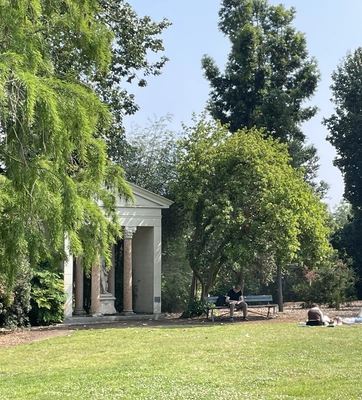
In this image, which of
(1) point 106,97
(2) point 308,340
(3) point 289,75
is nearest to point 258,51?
(3) point 289,75

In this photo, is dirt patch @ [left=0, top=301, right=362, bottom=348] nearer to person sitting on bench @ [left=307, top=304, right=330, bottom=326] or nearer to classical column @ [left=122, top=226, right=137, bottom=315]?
person sitting on bench @ [left=307, top=304, right=330, bottom=326]

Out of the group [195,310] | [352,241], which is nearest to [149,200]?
[195,310]

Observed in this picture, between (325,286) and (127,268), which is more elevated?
(127,268)

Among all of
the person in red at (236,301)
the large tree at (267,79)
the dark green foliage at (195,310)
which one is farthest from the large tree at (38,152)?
the large tree at (267,79)

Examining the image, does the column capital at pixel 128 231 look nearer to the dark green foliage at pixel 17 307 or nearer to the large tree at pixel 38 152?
the dark green foliage at pixel 17 307

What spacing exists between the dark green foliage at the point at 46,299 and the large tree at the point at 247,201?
5.40m

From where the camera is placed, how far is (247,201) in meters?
23.6

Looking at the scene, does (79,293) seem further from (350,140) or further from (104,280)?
(350,140)

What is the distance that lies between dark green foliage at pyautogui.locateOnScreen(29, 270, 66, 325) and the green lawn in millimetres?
5465

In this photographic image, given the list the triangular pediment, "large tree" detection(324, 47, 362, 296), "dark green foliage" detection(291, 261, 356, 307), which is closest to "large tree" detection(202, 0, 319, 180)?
"large tree" detection(324, 47, 362, 296)

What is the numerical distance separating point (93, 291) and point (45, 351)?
1120 centimetres

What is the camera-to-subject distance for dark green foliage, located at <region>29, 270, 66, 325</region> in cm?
2164

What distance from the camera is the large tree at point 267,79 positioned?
36344mm

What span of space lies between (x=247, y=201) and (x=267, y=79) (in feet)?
51.1
